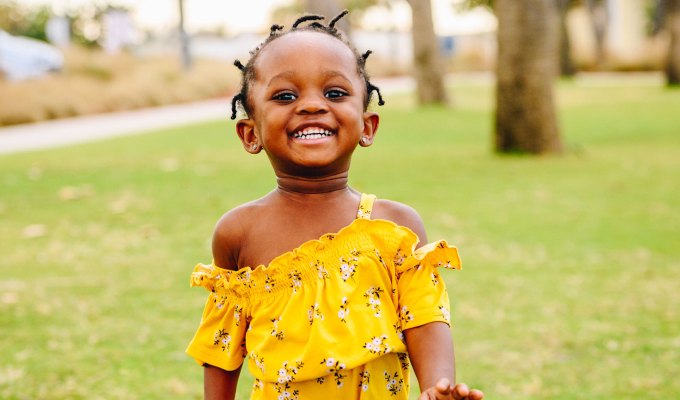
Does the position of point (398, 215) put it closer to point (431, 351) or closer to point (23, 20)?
point (431, 351)

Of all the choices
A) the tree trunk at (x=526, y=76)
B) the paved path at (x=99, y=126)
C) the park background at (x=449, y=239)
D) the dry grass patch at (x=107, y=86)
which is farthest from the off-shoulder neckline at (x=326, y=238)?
the dry grass patch at (x=107, y=86)

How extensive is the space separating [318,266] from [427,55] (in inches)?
686

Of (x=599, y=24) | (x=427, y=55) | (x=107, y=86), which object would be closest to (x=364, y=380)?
(x=427, y=55)

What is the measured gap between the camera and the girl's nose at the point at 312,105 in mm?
2062

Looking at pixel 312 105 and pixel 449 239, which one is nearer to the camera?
pixel 312 105

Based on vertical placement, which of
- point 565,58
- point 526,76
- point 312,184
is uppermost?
point 312,184

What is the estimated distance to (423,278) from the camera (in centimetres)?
212

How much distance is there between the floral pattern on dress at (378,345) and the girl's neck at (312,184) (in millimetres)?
359

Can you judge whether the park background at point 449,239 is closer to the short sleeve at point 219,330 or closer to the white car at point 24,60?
the short sleeve at point 219,330

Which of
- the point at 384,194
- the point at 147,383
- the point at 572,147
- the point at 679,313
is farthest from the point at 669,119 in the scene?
the point at 147,383

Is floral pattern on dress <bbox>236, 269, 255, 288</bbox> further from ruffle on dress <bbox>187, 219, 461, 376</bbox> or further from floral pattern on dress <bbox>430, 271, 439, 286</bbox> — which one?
floral pattern on dress <bbox>430, 271, 439, 286</bbox>

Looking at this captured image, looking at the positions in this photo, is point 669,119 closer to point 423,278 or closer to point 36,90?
point 36,90

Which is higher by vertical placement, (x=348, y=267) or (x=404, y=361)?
(x=348, y=267)

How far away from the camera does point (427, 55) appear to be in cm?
1911
